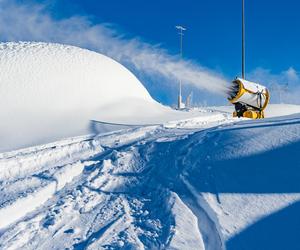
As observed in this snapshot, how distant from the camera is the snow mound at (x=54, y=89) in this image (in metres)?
8.54

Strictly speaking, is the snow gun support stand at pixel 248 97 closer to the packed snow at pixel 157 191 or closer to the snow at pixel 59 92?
the snow at pixel 59 92

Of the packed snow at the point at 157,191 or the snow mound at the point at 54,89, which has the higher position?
the snow mound at the point at 54,89

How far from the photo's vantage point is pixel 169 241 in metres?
3.01

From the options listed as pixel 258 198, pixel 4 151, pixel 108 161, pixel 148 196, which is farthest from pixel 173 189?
pixel 4 151

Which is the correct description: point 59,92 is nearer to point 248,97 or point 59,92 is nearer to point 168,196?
point 248,97

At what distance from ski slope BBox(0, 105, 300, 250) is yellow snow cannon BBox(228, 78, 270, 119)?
183 inches

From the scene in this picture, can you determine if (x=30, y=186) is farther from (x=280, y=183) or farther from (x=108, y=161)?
(x=280, y=183)

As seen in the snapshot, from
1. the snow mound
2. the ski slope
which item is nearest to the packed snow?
the ski slope

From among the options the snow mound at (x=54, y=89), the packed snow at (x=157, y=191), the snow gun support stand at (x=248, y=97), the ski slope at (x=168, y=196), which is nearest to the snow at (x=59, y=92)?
the snow mound at (x=54, y=89)

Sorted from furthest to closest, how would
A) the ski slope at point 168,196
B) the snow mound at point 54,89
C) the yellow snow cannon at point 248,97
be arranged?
the yellow snow cannon at point 248,97 → the snow mound at point 54,89 → the ski slope at point 168,196

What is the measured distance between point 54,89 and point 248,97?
209 inches

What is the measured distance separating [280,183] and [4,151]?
4.75 meters

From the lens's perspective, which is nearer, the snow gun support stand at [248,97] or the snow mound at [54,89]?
the snow mound at [54,89]

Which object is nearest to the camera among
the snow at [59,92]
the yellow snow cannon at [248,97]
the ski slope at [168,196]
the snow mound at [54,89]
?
the ski slope at [168,196]
